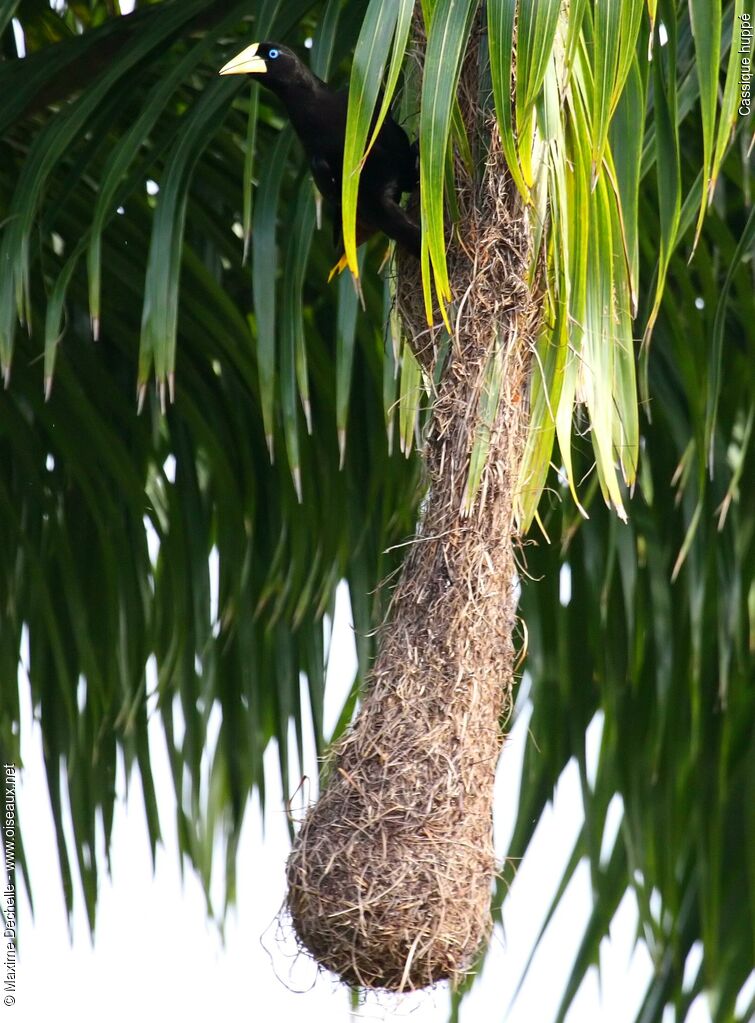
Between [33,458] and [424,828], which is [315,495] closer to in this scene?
[33,458]

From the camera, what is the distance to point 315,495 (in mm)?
2568

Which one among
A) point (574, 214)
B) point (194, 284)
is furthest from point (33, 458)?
point (574, 214)

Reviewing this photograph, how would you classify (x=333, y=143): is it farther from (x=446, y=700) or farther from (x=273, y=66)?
(x=446, y=700)

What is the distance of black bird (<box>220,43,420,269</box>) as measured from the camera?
187 cm

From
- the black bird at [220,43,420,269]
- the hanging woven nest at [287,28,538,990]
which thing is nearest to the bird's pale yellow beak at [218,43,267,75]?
the black bird at [220,43,420,269]

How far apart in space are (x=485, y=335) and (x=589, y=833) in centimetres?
119

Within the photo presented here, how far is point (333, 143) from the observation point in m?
1.91

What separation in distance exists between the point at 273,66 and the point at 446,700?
865 mm

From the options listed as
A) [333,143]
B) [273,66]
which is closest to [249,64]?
[273,66]

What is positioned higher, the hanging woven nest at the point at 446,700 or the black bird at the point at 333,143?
the black bird at the point at 333,143

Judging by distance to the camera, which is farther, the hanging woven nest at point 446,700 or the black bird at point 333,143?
the black bird at point 333,143

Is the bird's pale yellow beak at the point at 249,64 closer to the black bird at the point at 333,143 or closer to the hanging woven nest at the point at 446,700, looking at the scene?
the black bird at the point at 333,143

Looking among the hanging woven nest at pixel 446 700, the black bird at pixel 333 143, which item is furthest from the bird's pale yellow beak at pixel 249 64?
the hanging woven nest at pixel 446 700

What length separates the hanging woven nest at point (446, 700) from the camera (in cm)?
169
